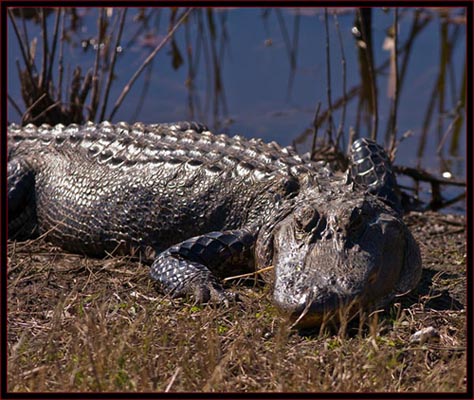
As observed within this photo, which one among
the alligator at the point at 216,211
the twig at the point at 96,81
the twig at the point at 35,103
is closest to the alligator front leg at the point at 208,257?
the alligator at the point at 216,211

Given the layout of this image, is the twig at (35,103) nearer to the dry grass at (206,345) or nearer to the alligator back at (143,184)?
the alligator back at (143,184)

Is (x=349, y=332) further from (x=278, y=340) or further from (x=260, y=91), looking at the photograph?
(x=260, y=91)

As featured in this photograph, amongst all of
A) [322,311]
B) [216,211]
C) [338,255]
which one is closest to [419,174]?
[216,211]

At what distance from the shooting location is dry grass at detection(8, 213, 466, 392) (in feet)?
11.4

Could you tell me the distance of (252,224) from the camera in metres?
5.12

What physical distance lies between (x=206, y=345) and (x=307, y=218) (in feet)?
3.28

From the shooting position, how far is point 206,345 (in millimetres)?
3756

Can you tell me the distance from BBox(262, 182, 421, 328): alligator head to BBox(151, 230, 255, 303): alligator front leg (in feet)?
0.78

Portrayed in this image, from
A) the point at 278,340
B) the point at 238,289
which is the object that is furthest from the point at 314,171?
the point at 278,340

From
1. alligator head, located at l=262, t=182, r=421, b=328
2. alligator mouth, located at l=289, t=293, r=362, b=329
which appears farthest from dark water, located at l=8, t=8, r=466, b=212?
alligator mouth, located at l=289, t=293, r=362, b=329

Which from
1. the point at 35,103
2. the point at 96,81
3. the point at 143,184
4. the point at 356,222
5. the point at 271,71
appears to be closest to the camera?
the point at 356,222

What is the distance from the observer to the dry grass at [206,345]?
3.46m

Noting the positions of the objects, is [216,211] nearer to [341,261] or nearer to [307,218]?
[307,218]

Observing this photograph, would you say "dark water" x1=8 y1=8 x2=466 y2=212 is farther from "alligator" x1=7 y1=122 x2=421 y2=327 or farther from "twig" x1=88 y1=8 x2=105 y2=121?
"alligator" x1=7 y1=122 x2=421 y2=327
